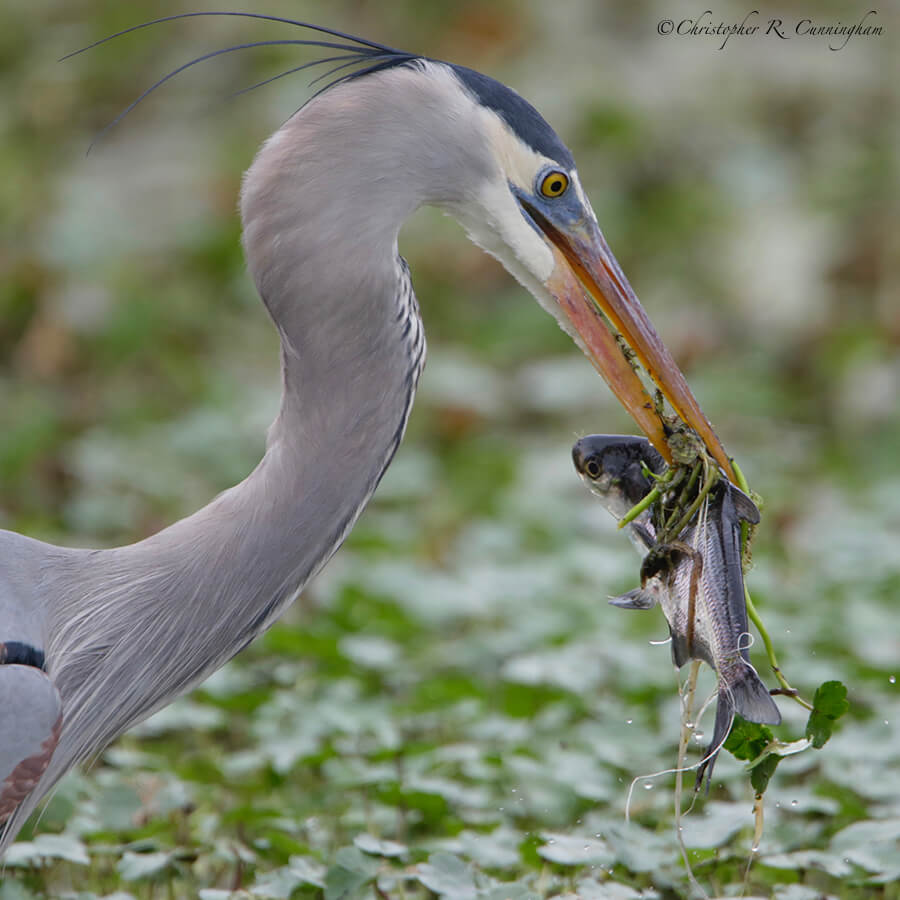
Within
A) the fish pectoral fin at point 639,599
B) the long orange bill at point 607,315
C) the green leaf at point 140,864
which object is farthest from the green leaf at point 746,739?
the green leaf at point 140,864

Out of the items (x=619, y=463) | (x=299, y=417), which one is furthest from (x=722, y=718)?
(x=299, y=417)

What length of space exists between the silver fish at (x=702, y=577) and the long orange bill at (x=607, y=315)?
4.4 inches

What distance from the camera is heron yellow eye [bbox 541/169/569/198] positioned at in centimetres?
249

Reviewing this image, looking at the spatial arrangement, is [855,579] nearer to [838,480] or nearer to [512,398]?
[838,480]

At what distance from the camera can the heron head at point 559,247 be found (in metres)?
2.45

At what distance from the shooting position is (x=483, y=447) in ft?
18.2

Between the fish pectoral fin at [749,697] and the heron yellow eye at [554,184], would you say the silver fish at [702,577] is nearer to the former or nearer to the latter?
the fish pectoral fin at [749,697]

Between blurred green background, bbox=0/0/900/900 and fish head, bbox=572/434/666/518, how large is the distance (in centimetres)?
74

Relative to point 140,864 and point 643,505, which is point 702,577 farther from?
point 140,864

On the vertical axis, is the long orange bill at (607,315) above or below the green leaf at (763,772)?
above

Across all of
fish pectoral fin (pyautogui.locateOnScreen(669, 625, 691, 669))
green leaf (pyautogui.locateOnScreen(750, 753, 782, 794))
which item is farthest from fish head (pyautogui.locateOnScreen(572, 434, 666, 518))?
green leaf (pyautogui.locateOnScreen(750, 753, 782, 794))

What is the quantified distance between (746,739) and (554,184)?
103 centimetres

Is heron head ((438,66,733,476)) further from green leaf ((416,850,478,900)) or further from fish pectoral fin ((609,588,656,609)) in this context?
green leaf ((416,850,478,900))
